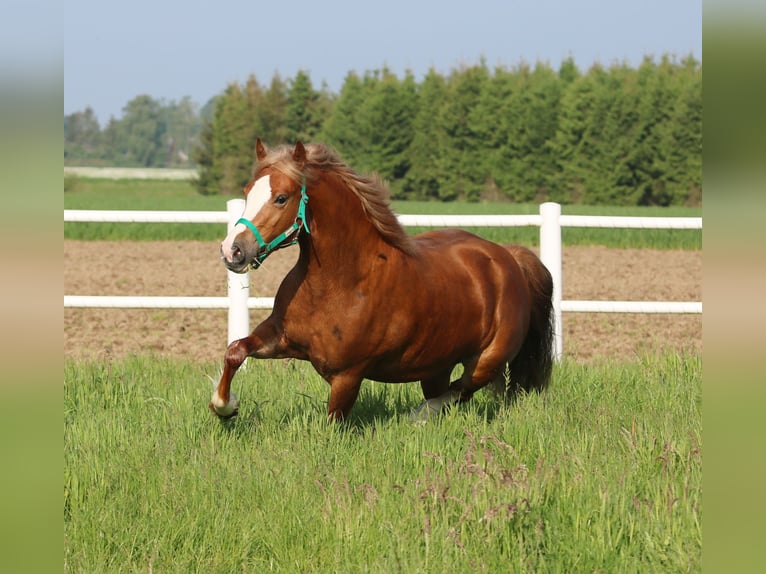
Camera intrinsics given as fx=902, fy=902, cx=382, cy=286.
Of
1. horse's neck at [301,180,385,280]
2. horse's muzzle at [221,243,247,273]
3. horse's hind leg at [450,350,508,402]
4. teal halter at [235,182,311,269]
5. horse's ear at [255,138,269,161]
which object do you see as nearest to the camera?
horse's muzzle at [221,243,247,273]

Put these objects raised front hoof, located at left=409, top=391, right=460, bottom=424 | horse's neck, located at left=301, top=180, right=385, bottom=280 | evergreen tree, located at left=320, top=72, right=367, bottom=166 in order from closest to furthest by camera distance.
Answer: horse's neck, located at left=301, top=180, right=385, bottom=280, raised front hoof, located at left=409, top=391, right=460, bottom=424, evergreen tree, located at left=320, top=72, right=367, bottom=166

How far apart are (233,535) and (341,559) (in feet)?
1.53

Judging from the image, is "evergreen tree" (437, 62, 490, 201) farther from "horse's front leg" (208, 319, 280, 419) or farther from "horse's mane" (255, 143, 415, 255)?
"horse's front leg" (208, 319, 280, 419)

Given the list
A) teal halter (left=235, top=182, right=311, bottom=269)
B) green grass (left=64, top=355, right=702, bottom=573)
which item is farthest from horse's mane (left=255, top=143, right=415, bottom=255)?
green grass (left=64, top=355, right=702, bottom=573)

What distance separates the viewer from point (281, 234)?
4422 mm

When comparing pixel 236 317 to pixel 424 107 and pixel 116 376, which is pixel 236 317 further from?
pixel 424 107

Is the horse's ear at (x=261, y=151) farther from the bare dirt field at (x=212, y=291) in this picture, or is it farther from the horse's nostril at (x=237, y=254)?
the bare dirt field at (x=212, y=291)

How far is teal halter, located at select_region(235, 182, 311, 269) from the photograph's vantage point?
4.28m

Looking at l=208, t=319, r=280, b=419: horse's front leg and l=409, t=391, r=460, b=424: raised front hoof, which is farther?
l=409, t=391, r=460, b=424: raised front hoof

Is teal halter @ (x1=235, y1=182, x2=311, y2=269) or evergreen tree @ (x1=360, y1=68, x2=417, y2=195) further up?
evergreen tree @ (x1=360, y1=68, x2=417, y2=195)

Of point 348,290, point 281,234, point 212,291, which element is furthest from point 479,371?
point 212,291

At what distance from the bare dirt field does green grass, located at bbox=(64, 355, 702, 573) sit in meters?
2.33
